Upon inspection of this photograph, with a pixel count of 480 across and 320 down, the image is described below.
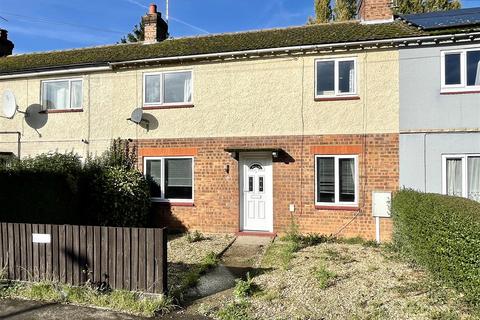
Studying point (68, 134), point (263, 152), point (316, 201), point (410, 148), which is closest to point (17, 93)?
point (68, 134)

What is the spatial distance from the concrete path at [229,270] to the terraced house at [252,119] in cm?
114

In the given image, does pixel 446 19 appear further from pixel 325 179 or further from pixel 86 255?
pixel 86 255

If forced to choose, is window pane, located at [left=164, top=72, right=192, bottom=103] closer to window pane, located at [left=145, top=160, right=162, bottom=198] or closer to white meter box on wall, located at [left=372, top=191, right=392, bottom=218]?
window pane, located at [left=145, top=160, right=162, bottom=198]

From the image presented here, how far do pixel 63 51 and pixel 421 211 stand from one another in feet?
50.1

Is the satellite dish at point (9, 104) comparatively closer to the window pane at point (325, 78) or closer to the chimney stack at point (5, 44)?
the chimney stack at point (5, 44)

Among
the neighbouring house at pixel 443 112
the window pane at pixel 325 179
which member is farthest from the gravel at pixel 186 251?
the neighbouring house at pixel 443 112

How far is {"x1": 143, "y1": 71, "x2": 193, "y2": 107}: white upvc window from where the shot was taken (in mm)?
12422

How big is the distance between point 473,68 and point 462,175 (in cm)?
275

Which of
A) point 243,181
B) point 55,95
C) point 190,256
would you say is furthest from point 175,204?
point 55,95

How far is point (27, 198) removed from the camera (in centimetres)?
970

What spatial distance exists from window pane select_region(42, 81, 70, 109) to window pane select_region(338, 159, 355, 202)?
937 centimetres

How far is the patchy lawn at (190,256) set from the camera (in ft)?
24.6

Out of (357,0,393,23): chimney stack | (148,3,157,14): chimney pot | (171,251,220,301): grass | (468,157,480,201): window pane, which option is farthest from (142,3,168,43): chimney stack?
(468,157,480,201): window pane

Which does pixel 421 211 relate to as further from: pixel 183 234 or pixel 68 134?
pixel 68 134
